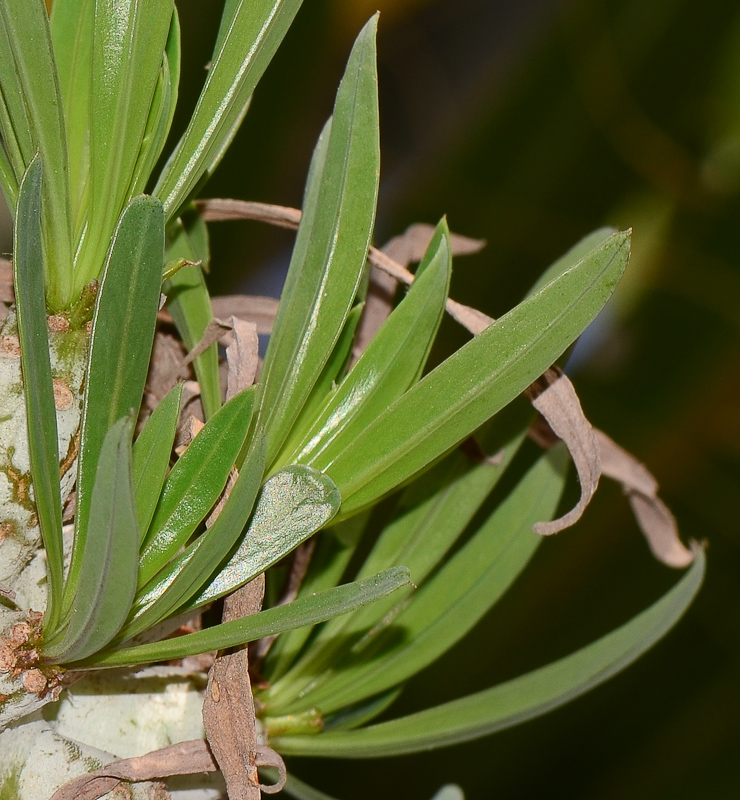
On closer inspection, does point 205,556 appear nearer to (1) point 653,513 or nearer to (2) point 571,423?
(2) point 571,423

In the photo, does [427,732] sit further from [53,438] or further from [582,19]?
[582,19]

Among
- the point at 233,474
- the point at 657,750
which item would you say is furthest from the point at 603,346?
the point at 233,474

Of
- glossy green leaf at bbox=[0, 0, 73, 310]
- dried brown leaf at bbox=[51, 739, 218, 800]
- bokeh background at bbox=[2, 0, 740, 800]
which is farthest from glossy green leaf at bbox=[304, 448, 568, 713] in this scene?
bokeh background at bbox=[2, 0, 740, 800]

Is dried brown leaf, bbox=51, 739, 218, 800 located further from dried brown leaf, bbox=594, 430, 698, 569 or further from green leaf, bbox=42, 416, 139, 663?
dried brown leaf, bbox=594, 430, 698, 569

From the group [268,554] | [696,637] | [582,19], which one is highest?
[582,19]

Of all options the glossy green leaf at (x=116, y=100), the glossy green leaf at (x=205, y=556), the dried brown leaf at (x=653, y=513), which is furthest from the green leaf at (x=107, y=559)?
the dried brown leaf at (x=653, y=513)

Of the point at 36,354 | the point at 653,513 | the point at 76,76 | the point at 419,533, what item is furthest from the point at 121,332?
the point at 653,513
